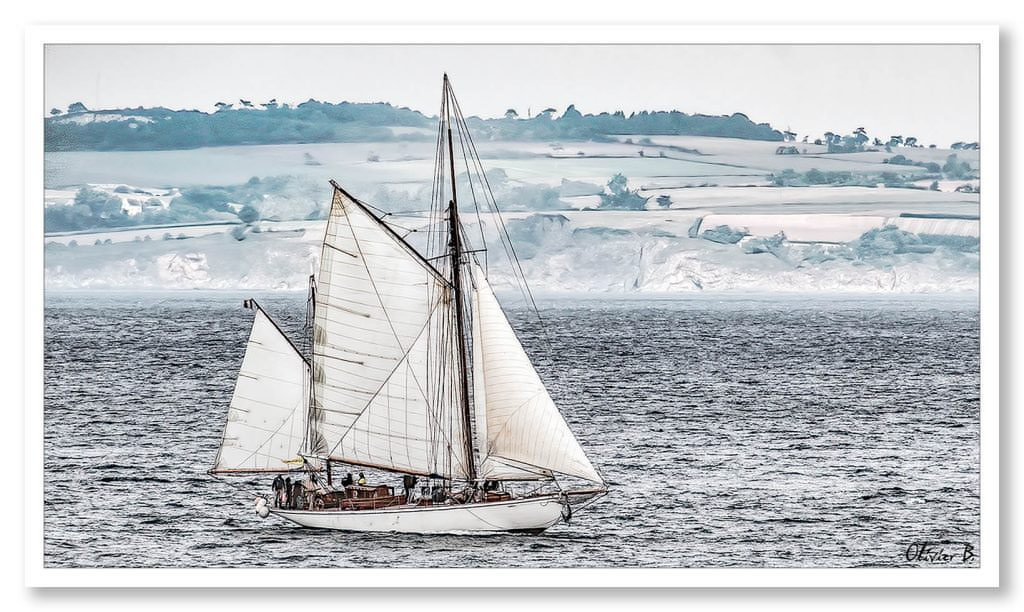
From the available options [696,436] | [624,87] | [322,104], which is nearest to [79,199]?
[322,104]

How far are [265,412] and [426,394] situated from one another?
2.45 meters

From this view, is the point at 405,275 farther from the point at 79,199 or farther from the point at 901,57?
the point at 901,57

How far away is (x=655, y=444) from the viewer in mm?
24344

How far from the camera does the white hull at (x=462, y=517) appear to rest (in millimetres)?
19453

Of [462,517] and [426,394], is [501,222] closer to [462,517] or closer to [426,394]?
[426,394]

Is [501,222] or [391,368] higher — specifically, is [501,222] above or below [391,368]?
above

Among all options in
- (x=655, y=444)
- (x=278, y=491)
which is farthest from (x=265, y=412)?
(x=655, y=444)

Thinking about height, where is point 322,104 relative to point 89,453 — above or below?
above
